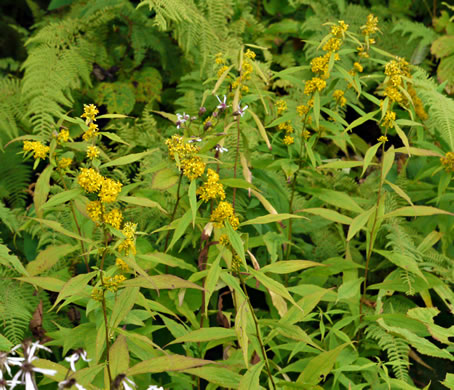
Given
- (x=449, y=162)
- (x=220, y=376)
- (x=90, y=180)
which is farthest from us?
(x=449, y=162)

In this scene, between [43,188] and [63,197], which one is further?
[43,188]

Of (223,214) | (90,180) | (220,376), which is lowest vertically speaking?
(220,376)

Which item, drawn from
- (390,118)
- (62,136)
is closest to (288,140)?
(390,118)

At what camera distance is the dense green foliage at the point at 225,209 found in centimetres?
156

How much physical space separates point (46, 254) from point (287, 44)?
2.46 metres

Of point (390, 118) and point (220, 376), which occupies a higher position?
point (390, 118)

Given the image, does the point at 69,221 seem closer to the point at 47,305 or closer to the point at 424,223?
the point at 47,305

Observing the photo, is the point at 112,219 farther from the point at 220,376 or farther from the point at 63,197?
the point at 220,376

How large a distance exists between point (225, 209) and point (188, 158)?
0.27 metres

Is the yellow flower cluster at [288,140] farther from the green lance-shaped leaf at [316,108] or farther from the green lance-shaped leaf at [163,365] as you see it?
the green lance-shaped leaf at [163,365]

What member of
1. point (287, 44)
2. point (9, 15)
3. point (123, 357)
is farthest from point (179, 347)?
point (9, 15)

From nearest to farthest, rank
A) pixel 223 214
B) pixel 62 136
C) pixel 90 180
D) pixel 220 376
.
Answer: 1. pixel 90 180
2. pixel 223 214
3. pixel 220 376
4. pixel 62 136

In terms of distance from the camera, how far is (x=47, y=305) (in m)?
2.21

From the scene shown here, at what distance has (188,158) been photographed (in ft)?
5.37
